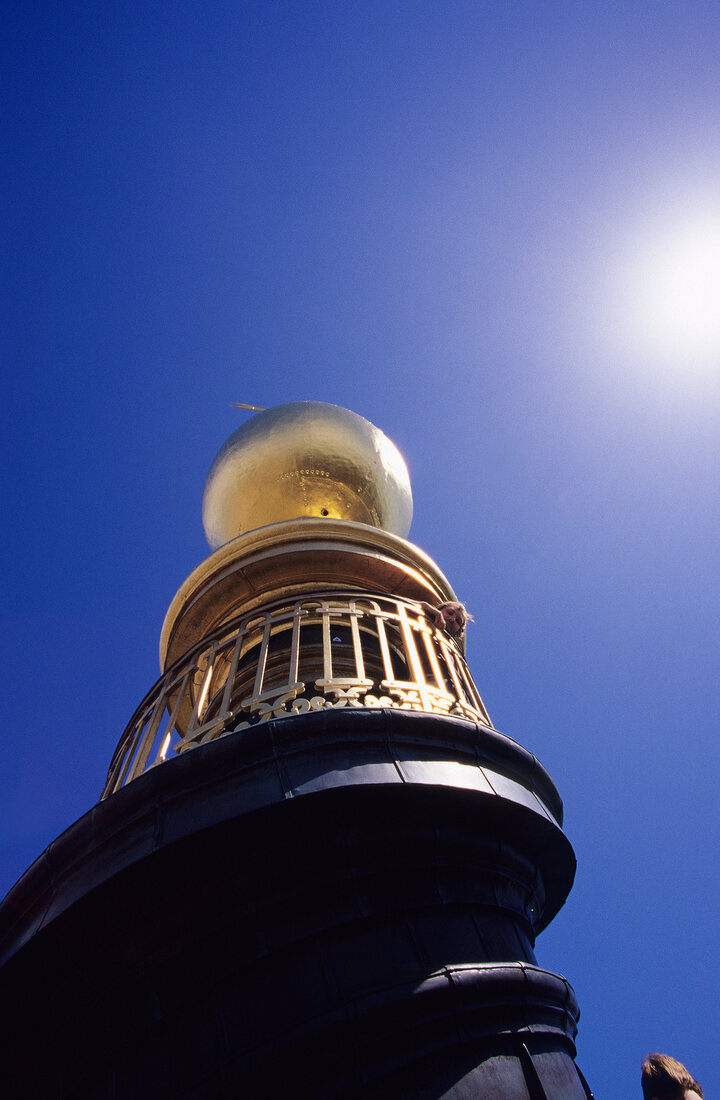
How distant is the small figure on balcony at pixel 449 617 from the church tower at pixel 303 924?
5.24ft

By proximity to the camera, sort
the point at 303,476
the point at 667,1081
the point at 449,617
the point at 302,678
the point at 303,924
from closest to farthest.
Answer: the point at 667,1081 < the point at 303,924 < the point at 449,617 < the point at 302,678 < the point at 303,476

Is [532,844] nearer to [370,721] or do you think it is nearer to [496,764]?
[496,764]

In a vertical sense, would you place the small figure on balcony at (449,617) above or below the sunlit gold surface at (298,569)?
below

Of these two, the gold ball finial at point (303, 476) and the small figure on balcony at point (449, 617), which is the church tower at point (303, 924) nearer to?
the small figure on balcony at point (449, 617)

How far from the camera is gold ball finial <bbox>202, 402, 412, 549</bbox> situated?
1003cm

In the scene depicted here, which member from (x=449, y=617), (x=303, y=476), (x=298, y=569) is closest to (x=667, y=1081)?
(x=449, y=617)

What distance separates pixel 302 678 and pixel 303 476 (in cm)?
311

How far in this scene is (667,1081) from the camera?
3.96 m

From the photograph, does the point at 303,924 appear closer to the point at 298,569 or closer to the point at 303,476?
the point at 298,569

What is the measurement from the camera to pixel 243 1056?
11.6 feet

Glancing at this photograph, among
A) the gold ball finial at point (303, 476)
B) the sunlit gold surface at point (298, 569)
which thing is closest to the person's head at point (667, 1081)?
the sunlit gold surface at point (298, 569)

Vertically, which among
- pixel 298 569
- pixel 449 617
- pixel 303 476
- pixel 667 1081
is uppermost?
pixel 303 476

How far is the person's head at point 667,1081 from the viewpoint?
391cm

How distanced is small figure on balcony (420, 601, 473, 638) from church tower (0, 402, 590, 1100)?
160 centimetres
